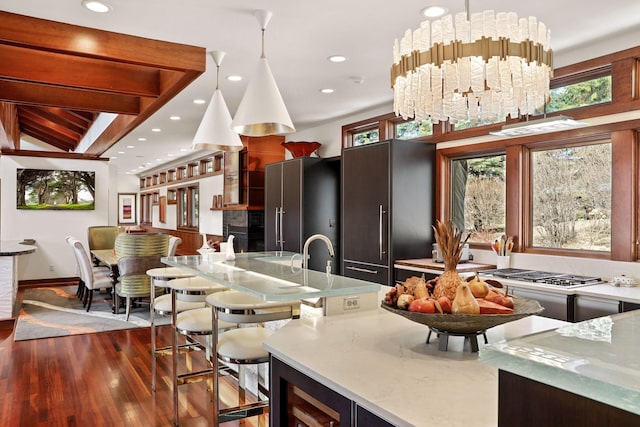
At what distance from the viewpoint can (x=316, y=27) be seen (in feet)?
11.1

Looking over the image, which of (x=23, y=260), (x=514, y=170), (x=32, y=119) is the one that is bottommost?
(x=23, y=260)

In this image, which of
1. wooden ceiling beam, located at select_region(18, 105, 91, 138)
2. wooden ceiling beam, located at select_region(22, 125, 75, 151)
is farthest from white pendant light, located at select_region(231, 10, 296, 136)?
wooden ceiling beam, located at select_region(22, 125, 75, 151)

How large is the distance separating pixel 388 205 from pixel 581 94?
193cm

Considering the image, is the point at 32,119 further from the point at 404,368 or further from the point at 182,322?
the point at 404,368

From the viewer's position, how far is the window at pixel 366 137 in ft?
19.9

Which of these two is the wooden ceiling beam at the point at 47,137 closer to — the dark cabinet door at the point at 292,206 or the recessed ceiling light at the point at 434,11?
the dark cabinet door at the point at 292,206

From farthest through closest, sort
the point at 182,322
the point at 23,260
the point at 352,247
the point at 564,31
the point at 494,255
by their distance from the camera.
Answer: the point at 23,260 → the point at 352,247 → the point at 494,255 → the point at 564,31 → the point at 182,322

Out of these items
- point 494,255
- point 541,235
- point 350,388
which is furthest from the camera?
point 494,255

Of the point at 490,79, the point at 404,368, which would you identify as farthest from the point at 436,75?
the point at 404,368

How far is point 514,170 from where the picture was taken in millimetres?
A: 4340

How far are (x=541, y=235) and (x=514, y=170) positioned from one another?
25.2 inches

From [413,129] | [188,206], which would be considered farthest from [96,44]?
[188,206]

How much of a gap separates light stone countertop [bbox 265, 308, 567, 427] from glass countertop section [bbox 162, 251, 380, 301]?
0.46 feet

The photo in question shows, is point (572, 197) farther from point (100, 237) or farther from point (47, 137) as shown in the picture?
point (47, 137)
